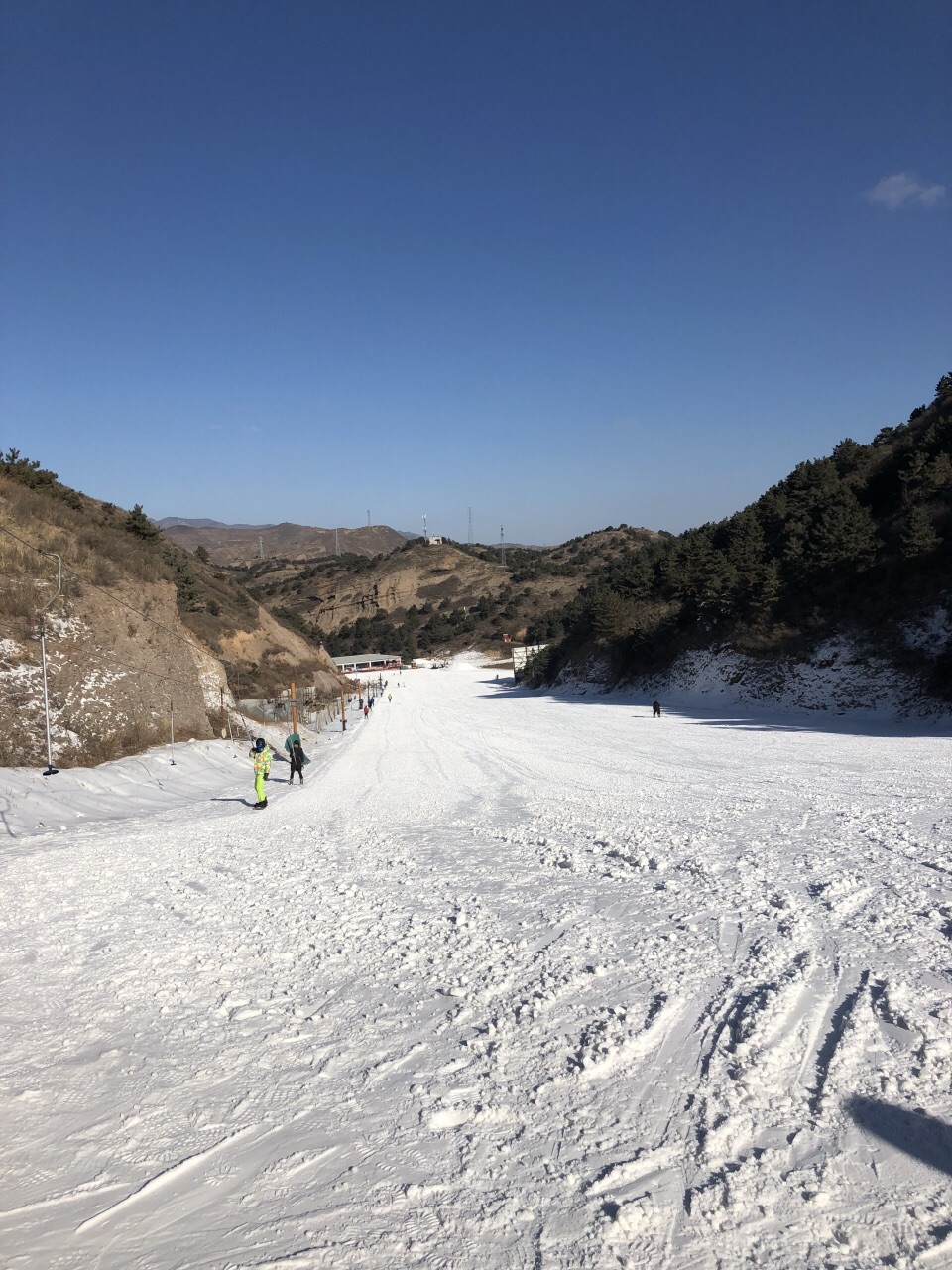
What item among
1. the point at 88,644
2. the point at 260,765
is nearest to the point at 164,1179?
the point at 260,765

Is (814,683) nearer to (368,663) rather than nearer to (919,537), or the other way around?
(919,537)

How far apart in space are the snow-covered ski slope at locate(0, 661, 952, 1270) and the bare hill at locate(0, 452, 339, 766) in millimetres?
9149

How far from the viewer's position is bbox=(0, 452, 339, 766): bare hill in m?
17.2

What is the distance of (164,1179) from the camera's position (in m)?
3.19

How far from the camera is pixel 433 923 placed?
6.23 metres

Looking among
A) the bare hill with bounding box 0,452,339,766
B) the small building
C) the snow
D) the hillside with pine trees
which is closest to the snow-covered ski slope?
the bare hill with bounding box 0,452,339,766

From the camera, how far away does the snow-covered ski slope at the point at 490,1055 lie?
2.87m

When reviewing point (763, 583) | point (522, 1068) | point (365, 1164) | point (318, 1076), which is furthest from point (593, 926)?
point (763, 583)

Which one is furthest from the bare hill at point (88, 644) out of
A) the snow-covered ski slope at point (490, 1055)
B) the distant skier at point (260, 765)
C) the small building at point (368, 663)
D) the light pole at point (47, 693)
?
the small building at point (368, 663)

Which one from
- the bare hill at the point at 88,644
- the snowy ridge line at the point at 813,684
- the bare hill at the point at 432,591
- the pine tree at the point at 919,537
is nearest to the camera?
the bare hill at the point at 88,644

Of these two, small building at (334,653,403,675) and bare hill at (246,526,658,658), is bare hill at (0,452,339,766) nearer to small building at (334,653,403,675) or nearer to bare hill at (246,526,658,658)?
small building at (334,653,403,675)

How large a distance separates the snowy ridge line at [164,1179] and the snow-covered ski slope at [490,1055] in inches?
0.7

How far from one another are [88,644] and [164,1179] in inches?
741

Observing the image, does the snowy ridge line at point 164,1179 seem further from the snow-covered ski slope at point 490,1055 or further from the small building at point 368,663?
the small building at point 368,663
